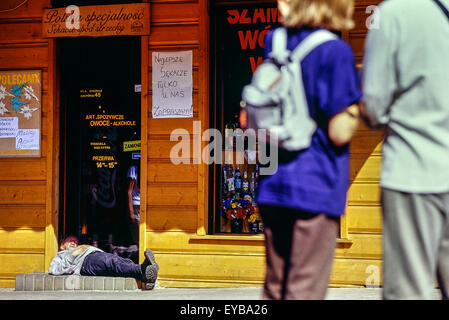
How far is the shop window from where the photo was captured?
25.9ft

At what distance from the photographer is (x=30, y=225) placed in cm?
809

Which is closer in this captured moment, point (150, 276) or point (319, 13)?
point (319, 13)

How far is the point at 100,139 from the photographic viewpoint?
27.5ft

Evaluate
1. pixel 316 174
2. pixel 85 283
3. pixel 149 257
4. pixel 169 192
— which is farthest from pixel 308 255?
→ pixel 85 283

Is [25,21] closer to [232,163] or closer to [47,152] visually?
[47,152]

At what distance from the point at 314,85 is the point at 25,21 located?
6220mm

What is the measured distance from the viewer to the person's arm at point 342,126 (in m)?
2.77

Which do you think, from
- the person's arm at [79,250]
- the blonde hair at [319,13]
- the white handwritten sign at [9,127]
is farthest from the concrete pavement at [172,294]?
the blonde hair at [319,13]

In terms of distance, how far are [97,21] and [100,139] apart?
1.39 metres

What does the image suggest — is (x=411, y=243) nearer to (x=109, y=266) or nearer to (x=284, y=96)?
(x=284, y=96)

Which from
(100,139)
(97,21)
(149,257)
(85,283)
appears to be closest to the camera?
(149,257)

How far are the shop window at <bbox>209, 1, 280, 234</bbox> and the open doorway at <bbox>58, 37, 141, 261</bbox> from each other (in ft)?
3.14

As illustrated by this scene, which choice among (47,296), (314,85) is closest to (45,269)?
(47,296)

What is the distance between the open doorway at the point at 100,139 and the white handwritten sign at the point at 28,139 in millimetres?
Result: 286
